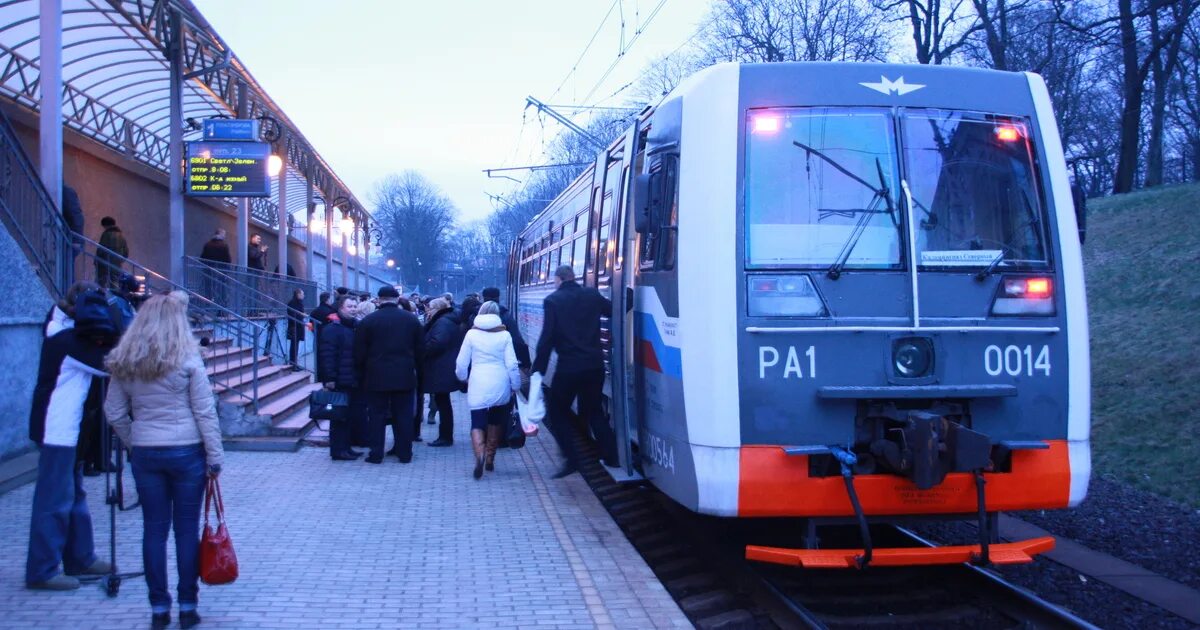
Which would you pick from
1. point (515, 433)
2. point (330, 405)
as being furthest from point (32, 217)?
point (515, 433)

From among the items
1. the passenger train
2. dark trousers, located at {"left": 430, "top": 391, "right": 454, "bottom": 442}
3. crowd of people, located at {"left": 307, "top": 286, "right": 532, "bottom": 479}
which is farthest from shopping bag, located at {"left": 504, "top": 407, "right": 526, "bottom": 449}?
the passenger train

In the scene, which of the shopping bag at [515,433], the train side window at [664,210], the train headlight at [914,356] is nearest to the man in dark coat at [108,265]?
the shopping bag at [515,433]

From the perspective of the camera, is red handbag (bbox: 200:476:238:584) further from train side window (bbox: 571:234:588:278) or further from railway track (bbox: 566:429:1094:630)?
train side window (bbox: 571:234:588:278)

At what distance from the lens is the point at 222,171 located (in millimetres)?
17453

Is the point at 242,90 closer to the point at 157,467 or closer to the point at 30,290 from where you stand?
the point at 30,290

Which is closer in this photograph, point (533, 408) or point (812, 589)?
point (812, 589)

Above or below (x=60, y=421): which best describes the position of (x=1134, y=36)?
above

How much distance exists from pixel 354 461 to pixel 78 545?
4.95m

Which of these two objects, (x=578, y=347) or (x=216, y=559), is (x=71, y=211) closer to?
(x=578, y=347)

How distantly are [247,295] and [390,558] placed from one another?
14564 millimetres

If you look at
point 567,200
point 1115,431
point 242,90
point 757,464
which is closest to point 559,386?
point 757,464

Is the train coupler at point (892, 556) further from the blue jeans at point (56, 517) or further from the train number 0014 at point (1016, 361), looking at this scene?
the blue jeans at point (56, 517)

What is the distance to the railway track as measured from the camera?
5.99 m

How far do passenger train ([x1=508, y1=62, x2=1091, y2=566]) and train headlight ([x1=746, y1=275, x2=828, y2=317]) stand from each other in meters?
0.01
